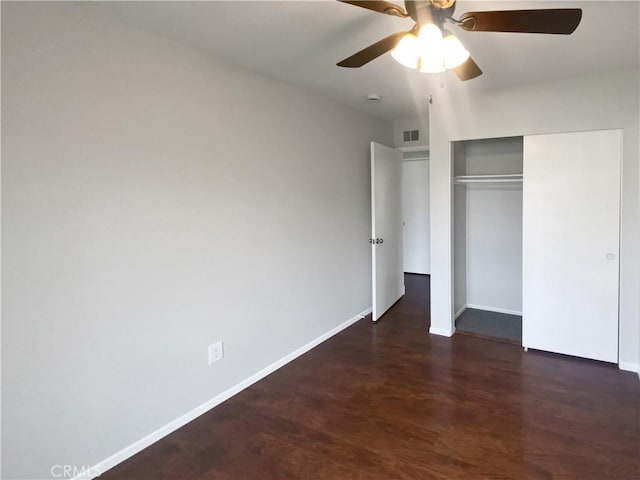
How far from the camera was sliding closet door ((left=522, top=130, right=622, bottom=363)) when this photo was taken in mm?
3066

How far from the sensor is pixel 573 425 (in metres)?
2.37

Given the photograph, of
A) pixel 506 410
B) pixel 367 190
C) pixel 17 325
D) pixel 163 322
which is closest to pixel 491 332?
pixel 506 410

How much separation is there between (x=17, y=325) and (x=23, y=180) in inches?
24.9

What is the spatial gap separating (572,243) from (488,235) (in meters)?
1.31

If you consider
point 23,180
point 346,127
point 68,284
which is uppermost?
point 346,127

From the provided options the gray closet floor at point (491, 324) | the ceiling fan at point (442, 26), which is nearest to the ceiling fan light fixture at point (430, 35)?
the ceiling fan at point (442, 26)

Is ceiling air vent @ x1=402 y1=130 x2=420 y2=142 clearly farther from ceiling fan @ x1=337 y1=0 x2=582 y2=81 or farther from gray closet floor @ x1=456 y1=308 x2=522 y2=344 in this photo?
ceiling fan @ x1=337 y1=0 x2=582 y2=81

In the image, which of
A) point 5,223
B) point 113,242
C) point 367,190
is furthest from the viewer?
point 367,190

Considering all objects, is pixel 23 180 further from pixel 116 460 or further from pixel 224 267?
pixel 116 460

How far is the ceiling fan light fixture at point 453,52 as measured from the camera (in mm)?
1646

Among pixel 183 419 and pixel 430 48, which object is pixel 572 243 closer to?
pixel 430 48

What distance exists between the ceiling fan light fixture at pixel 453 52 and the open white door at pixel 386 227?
2214 millimetres

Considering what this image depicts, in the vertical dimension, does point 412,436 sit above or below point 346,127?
below

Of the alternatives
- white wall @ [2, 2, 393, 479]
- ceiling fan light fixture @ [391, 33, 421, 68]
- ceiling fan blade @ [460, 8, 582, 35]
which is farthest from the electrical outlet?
ceiling fan blade @ [460, 8, 582, 35]
